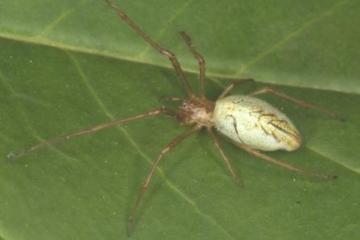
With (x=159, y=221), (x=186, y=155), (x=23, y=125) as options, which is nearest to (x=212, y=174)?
(x=186, y=155)

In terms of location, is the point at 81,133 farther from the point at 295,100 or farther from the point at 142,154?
the point at 295,100

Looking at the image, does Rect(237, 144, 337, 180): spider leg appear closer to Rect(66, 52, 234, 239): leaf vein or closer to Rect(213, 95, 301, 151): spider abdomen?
Rect(213, 95, 301, 151): spider abdomen

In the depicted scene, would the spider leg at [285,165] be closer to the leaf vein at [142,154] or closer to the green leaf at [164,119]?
the green leaf at [164,119]

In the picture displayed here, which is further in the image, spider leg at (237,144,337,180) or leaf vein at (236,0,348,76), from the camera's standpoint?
leaf vein at (236,0,348,76)

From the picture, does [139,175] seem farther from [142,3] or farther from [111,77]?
[142,3]

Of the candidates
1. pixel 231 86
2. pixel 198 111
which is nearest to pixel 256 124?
pixel 231 86

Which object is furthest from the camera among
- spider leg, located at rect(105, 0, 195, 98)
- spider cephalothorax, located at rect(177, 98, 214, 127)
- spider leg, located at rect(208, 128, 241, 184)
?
spider cephalothorax, located at rect(177, 98, 214, 127)

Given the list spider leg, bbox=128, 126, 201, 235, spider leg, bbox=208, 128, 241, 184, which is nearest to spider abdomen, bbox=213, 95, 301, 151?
spider leg, bbox=208, 128, 241, 184

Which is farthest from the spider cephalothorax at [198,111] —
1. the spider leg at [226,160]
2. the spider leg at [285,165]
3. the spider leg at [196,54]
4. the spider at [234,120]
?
the spider leg at [285,165]
